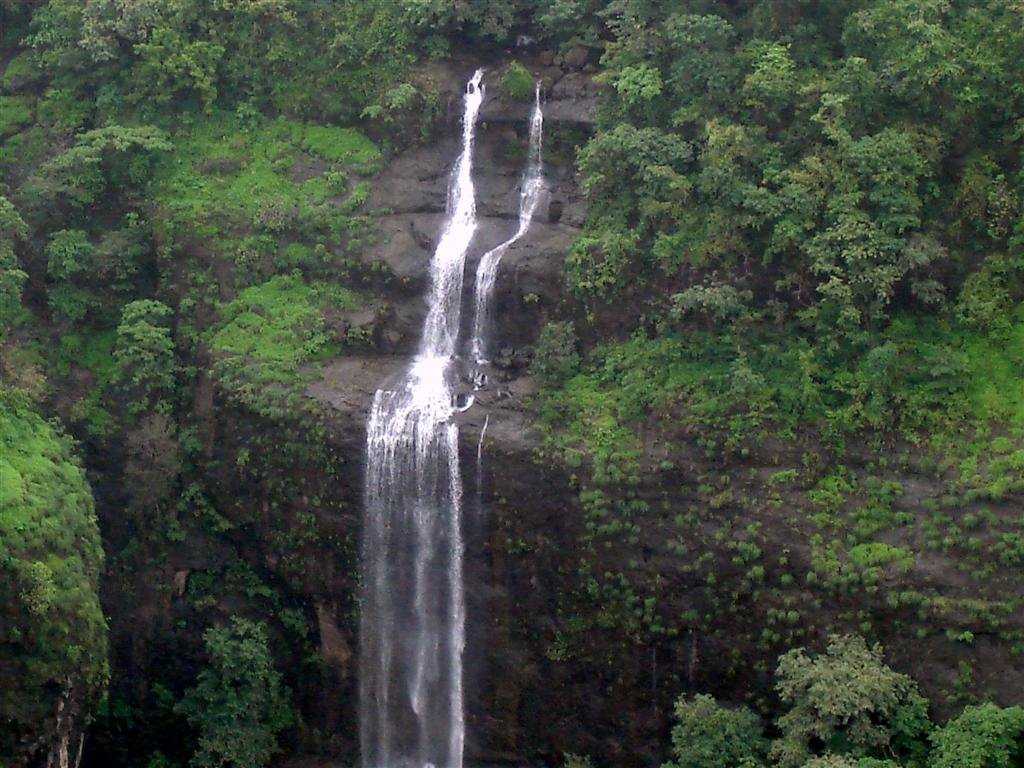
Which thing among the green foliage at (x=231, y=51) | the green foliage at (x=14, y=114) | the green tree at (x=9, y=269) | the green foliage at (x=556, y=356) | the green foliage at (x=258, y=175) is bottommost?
the green foliage at (x=556, y=356)

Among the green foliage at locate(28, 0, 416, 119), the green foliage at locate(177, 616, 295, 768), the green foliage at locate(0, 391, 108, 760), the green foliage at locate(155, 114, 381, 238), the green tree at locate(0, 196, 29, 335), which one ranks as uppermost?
the green foliage at locate(28, 0, 416, 119)

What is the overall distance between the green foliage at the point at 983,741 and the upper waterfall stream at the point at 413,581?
30.0ft

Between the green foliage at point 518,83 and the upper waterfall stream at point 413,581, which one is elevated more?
the green foliage at point 518,83

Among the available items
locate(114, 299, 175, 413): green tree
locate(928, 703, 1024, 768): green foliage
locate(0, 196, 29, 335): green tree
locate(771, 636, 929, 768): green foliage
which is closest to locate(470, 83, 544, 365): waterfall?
locate(114, 299, 175, 413): green tree

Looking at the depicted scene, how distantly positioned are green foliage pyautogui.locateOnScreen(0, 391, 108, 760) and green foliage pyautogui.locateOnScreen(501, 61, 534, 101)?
12.3 m

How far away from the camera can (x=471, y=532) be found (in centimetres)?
2388

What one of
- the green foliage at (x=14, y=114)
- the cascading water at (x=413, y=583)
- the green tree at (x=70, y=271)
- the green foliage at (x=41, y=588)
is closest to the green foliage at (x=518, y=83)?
the cascading water at (x=413, y=583)

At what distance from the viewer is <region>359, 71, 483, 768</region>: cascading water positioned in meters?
24.0

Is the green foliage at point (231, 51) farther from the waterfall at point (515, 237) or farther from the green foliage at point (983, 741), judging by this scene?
the green foliage at point (983, 741)

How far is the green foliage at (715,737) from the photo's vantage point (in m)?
20.7

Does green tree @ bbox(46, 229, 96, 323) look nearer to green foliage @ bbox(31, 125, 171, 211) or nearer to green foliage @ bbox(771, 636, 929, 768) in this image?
green foliage @ bbox(31, 125, 171, 211)

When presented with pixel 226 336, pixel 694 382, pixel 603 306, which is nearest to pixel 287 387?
pixel 226 336

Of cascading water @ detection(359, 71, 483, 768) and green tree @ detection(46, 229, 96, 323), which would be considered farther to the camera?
green tree @ detection(46, 229, 96, 323)

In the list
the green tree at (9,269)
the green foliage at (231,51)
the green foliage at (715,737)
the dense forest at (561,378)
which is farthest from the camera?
the green foliage at (231,51)
